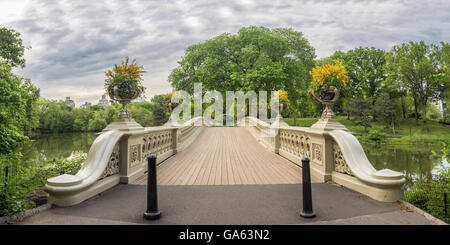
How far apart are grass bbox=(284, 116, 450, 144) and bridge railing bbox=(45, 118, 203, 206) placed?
31814mm

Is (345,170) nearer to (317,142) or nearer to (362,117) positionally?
(317,142)

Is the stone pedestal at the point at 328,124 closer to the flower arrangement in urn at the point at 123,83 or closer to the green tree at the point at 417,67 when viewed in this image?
the flower arrangement in urn at the point at 123,83

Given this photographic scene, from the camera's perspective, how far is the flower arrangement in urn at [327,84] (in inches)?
218

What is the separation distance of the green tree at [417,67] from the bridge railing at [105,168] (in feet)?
150

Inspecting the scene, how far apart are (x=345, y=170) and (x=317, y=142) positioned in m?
1.01

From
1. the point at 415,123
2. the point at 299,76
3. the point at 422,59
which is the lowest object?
the point at 415,123

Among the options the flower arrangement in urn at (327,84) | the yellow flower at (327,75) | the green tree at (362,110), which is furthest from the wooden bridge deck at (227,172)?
the green tree at (362,110)

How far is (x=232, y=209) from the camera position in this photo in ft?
11.7

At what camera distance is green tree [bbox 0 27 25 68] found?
19031 millimetres

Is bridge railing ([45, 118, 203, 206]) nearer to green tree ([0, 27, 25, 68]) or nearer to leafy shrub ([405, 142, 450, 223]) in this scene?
leafy shrub ([405, 142, 450, 223])

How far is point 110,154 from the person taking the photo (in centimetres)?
469

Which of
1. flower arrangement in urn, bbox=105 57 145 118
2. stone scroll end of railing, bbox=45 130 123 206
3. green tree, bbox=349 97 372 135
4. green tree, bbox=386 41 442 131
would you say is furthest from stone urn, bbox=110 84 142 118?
green tree, bbox=386 41 442 131
